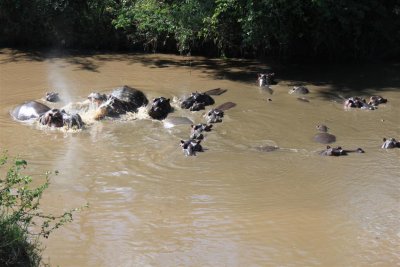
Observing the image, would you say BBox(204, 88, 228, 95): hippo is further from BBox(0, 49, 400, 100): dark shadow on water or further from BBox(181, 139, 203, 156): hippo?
BBox(181, 139, 203, 156): hippo

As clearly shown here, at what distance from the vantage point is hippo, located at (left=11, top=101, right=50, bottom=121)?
12648 mm

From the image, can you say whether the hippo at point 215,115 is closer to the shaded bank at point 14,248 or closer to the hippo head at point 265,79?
the hippo head at point 265,79

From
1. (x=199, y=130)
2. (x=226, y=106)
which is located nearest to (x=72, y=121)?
(x=199, y=130)

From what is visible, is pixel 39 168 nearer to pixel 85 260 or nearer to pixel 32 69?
pixel 85 260

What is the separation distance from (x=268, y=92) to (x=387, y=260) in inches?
322

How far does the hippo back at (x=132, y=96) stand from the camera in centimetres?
1330

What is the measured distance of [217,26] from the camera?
55.4ft

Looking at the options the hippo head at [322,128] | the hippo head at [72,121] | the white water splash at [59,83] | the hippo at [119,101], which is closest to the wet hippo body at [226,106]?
the hippo at [119,101]

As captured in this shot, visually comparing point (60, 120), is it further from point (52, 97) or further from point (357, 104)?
point (357, 104)

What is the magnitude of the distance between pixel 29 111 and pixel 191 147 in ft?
13.6

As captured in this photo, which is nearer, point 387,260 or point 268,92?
point 387,260

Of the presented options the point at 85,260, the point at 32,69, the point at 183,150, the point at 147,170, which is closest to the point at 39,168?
the point at 147,170

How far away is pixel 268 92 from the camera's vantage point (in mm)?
14688

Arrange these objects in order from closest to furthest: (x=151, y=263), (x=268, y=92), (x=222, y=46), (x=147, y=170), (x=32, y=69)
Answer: (x=151, y=263) → (x=147, y=170) → (x=268, y=92) → (x=32, y=69) → (x=222, y=46)
